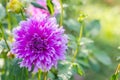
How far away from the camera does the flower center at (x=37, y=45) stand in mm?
866

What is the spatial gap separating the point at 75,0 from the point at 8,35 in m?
0.29


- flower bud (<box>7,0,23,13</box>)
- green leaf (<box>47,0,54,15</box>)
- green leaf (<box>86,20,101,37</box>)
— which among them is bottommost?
green leaf (<box>86,20,101,37</box>)

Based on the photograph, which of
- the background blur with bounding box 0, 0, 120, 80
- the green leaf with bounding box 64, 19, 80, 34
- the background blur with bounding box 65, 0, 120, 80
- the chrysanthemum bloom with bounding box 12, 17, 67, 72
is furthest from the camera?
the background blur with bounding box 65, 0, 120, 80

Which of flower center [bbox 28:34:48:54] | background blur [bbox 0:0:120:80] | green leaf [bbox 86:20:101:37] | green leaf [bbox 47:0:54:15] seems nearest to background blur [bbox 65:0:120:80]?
background blur [bbox 0:0:120:80]

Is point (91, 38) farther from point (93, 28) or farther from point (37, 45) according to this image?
point (37, 45)

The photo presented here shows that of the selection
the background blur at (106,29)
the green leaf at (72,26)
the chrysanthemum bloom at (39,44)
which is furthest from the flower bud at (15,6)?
the background blur at (106,29)

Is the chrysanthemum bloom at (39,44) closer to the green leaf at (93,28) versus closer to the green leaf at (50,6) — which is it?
the green leaf at (50,6)

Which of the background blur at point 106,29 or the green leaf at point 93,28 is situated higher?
the green leaf at point 93,28

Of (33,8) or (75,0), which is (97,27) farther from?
(33,8)

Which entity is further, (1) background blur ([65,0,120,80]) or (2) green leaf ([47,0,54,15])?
(1) background blur ([65,0,120,80])

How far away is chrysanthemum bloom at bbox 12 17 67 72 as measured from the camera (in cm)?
85

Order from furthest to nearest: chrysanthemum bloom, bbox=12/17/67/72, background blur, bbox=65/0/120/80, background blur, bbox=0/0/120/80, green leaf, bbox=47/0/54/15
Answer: background blur, bbox=65/0/120/80, background blur, bbox=0/0/120/80, green leaf, bbox=47/0/54/15, chrysanthemum bloom, bbox=12/17/67/72

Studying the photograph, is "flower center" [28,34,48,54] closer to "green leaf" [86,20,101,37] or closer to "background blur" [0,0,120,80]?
"background blur" [0,0,120,80]

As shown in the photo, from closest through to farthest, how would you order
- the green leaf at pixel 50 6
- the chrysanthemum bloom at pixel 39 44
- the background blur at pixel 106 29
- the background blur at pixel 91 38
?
1. the chrysanthemum bloom at pixel 39 44
2. the green leaf at pixel 50 6
3. the background blur at pixel 91 38
4. the background blur at pixel 106 29
